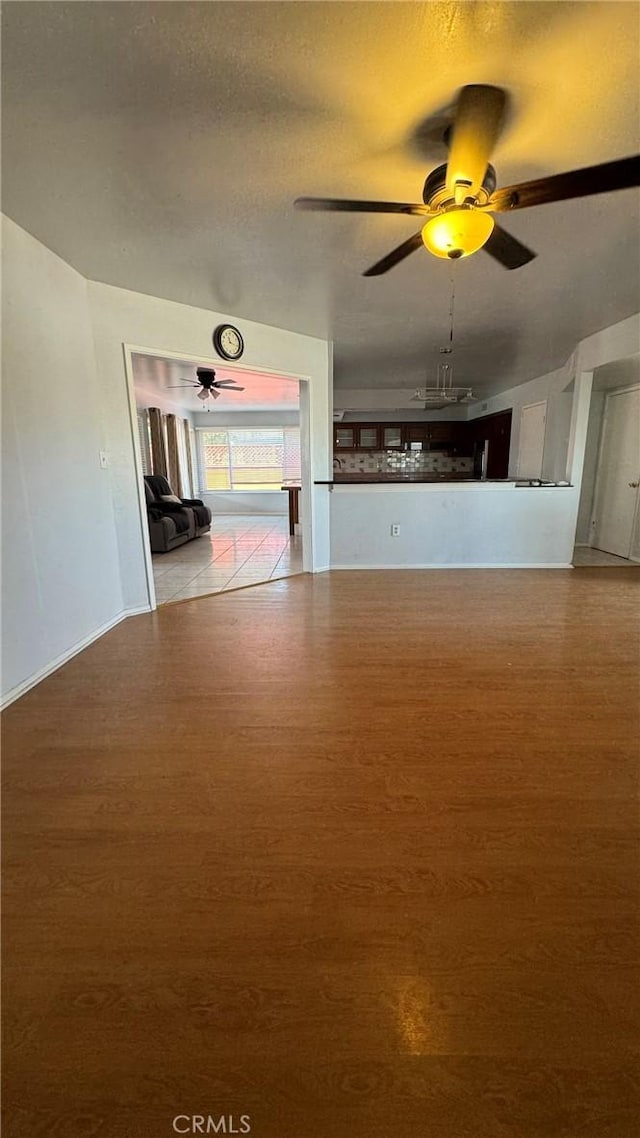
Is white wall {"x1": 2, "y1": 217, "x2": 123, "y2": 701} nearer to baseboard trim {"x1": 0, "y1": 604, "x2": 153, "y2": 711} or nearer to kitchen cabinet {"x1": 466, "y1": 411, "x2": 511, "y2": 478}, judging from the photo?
baseboard trim {"x1": 0, "y1": 604, "x2": 153, "y2": 711}

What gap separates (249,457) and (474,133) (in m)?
8.14

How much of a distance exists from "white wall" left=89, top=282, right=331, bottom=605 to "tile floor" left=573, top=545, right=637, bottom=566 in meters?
3.62

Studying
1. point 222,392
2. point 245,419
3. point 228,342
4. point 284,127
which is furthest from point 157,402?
point 284,127

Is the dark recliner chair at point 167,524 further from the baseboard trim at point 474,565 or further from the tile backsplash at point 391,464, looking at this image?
the tile backsplash at point 391,464

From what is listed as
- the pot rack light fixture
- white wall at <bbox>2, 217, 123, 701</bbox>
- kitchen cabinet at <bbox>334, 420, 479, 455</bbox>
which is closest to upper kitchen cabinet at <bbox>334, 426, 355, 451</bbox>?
kitchen cabinet at <bbox>334, 420, 479, 455</bbox>

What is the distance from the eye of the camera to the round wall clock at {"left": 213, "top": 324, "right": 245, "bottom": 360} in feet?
11.2

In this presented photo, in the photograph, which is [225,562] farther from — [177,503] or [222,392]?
[222,392]

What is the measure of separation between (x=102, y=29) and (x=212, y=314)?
7.30 feet

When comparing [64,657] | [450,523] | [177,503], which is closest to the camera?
[64,657]

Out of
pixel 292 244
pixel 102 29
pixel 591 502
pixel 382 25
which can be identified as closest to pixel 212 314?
pixel 292 244

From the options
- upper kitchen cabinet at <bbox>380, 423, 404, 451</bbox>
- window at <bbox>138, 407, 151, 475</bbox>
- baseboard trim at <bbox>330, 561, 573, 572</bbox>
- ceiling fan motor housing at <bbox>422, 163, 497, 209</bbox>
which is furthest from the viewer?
upper kitchen cabinet at <bbox>380, 423, 404, 451</bbox>

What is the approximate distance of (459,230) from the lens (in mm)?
1697

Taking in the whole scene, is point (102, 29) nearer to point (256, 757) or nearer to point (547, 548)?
point (256, 757)

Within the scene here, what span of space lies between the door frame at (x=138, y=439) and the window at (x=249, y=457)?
5.07 m
